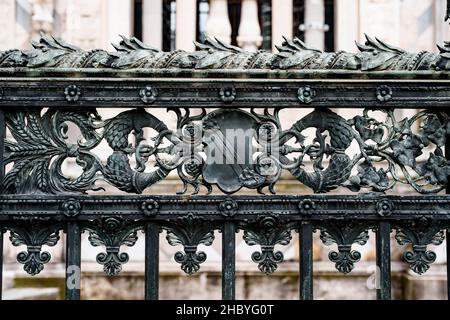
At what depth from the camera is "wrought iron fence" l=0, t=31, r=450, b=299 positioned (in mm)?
2990

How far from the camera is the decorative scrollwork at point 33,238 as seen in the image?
3.03m

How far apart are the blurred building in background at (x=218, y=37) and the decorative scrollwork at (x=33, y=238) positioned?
4.63 metres

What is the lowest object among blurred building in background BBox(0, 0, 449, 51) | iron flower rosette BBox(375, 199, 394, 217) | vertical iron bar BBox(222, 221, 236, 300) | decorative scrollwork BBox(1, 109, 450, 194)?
vertical iron bar BBox(222, 221, 236, 300)

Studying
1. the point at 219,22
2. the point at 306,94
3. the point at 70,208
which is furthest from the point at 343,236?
the point at 219,22

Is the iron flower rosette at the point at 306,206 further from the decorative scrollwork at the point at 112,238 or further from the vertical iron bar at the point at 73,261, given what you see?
the vertical iron bar at the point at 73,261

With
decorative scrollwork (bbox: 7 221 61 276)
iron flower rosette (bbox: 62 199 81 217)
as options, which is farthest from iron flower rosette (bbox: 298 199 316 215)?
decorative scrollwork (bbox: 7 221 61 276)

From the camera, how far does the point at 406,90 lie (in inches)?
119

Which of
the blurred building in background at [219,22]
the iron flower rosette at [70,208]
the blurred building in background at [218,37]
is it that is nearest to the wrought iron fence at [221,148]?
the iron flower rosette at [70,208]

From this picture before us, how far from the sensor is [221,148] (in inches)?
119

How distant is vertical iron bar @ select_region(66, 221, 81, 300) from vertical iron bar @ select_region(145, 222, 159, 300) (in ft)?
0.99

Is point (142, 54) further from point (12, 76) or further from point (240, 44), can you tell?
point (240, 44)

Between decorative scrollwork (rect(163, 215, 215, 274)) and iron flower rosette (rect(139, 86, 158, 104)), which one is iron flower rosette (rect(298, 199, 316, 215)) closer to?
decorative scrollwork (rect(163, 215, 215, 274))

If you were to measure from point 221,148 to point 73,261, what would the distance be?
826mm

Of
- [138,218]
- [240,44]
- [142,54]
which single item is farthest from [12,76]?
[240,44]
